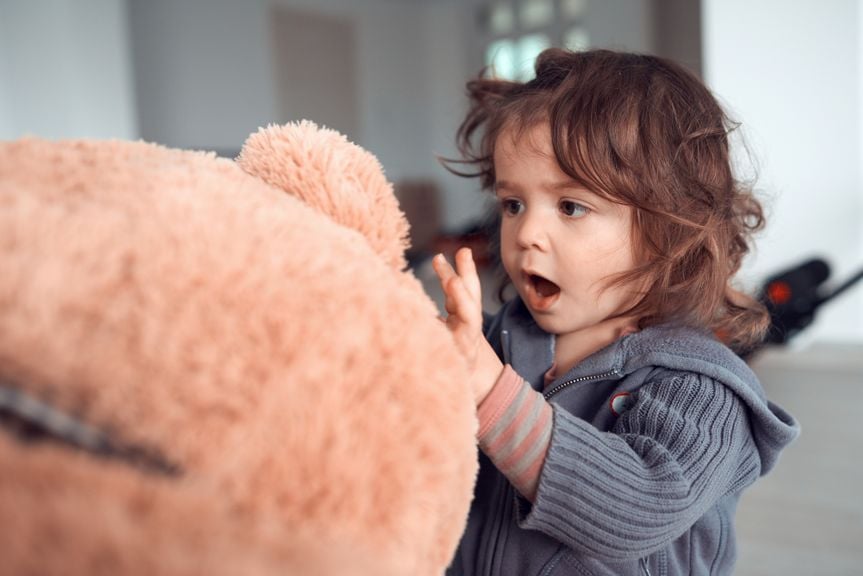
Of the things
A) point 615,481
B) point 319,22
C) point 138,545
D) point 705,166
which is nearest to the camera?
point 138,545

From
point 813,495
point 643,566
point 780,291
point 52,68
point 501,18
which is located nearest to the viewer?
point 643,566

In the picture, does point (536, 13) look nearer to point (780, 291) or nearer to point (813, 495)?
point (780, 291)

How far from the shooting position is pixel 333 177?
0.43 m

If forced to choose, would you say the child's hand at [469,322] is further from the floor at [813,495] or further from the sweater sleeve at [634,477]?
the floor at [813,495]

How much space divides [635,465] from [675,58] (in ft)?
6.67

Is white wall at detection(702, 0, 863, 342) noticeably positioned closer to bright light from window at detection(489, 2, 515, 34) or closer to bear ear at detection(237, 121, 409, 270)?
bear ear at detection(237, 121, 409, 270)

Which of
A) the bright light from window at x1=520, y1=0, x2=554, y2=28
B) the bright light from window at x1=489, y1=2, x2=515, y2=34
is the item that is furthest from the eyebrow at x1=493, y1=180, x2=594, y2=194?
the bright light from window at x1=489, y1=2, x2=515, y2=34

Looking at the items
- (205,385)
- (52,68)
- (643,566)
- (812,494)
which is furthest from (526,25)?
(205,385)

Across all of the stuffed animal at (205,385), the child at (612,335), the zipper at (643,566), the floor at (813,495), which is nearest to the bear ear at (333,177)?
the stuffed animal at (205,385)

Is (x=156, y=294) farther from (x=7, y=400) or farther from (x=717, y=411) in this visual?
(x=717, y=411)

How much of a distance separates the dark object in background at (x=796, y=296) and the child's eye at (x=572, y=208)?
4.82 feet

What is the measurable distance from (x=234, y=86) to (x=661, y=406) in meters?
4.86

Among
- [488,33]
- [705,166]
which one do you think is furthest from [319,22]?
[705,166]

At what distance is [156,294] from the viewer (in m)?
0.29
